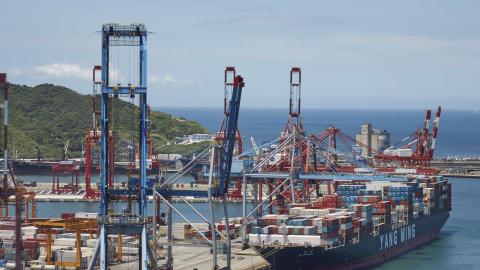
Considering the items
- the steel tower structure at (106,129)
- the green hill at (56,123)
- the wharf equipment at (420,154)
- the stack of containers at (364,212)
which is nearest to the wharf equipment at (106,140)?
the steel tower structure at (106,129)

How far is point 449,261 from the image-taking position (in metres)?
66.1

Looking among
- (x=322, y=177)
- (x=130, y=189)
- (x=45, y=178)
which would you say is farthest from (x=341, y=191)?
(x=45, y=178)

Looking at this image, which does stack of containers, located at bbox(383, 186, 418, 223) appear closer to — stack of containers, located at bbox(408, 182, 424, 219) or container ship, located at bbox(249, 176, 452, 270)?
container ship, located at bbox(249, 176, 452, 270)

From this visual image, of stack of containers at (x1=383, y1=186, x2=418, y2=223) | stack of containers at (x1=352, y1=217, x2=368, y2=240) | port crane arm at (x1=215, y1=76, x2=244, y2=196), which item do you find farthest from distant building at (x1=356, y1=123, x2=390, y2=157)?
port crane arm at (x1=215, y1=76, x2=244, y2=196)

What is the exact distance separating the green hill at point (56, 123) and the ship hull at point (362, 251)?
174ft

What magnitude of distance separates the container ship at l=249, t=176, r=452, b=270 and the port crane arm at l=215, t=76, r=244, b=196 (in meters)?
6.69

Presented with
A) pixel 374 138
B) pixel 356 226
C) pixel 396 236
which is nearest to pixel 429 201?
pixel 396 236

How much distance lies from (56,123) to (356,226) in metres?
91.2

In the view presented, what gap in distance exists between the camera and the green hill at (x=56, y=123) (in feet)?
444

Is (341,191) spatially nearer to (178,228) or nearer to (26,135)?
(178,228)

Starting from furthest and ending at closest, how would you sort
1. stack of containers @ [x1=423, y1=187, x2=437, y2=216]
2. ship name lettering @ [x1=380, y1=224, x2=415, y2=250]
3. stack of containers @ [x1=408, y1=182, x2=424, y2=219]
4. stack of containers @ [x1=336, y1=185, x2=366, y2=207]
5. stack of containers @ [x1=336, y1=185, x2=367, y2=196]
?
1. stack of containers @ [x1=423, y1=187, x2=437, y2=216]
2. stack of containers @ [x1=408, y1=182, x2=424, y2=219]
3. stack of containers @ [x1=336, y1=185, x2=367, y2=196]
4. stack of containers @ [x1=336, y1=185, x2=366, y2=207]
5. ship name lettering @ [x1=380, y1=224, x2=415, y2=250]

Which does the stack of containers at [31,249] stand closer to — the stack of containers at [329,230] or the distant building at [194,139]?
the stack of containers at [329,230]

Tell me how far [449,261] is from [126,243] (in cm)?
1952

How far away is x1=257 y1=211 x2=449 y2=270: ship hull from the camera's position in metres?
57.3
